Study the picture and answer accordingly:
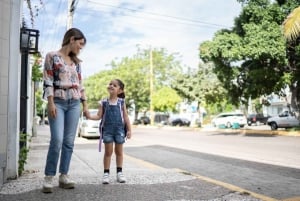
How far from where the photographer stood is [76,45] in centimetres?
512

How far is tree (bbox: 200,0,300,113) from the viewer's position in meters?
20.8

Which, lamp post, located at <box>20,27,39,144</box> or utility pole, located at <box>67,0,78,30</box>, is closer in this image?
lamp post, located at <box>20,27,39,144</box>

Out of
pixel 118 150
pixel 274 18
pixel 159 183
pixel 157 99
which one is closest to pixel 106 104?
pixel 118 150

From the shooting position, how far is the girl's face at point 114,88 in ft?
19.2

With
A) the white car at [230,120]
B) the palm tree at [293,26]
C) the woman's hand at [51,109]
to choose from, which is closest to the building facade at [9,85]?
the woman's hand at [51,109]

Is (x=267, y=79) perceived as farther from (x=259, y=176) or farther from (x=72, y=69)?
(x=72, y=69)

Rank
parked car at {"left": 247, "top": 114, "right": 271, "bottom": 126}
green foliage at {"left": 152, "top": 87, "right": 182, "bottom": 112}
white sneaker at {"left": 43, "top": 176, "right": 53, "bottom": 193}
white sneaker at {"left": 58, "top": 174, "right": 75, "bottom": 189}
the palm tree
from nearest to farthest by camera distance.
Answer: white sneaker at {"left": 43, "top": 176, "right": 53, "bottom": 193} → white sneaker at {"left": 58, "top": 174, "right": 75, "bottom": 189} → the palm tree → parked car at {"left": 247, "top": 114, "right": 271, "bottom": 126} → green foliage at {"left": 152, "top": 87, "right": 182, "bottom": 112}

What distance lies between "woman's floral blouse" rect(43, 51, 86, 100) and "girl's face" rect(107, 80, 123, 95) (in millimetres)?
833

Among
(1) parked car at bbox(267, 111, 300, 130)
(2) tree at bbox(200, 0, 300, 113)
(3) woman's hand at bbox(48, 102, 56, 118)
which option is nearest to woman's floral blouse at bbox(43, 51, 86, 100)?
(3) woman's hand at bbox(48, 102, 56, 118)

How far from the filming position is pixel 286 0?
22281 mm

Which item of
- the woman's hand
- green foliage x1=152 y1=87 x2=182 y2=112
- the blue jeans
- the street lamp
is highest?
green foliage x1=152 y1=87 x2=182 y2=112

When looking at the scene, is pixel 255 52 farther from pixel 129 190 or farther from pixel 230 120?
pixel 230 120

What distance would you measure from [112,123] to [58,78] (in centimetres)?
116

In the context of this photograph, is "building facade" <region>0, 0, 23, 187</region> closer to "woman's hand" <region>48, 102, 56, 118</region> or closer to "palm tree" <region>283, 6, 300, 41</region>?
"woman's hand" <region>48, 102, 56, 118</region>
